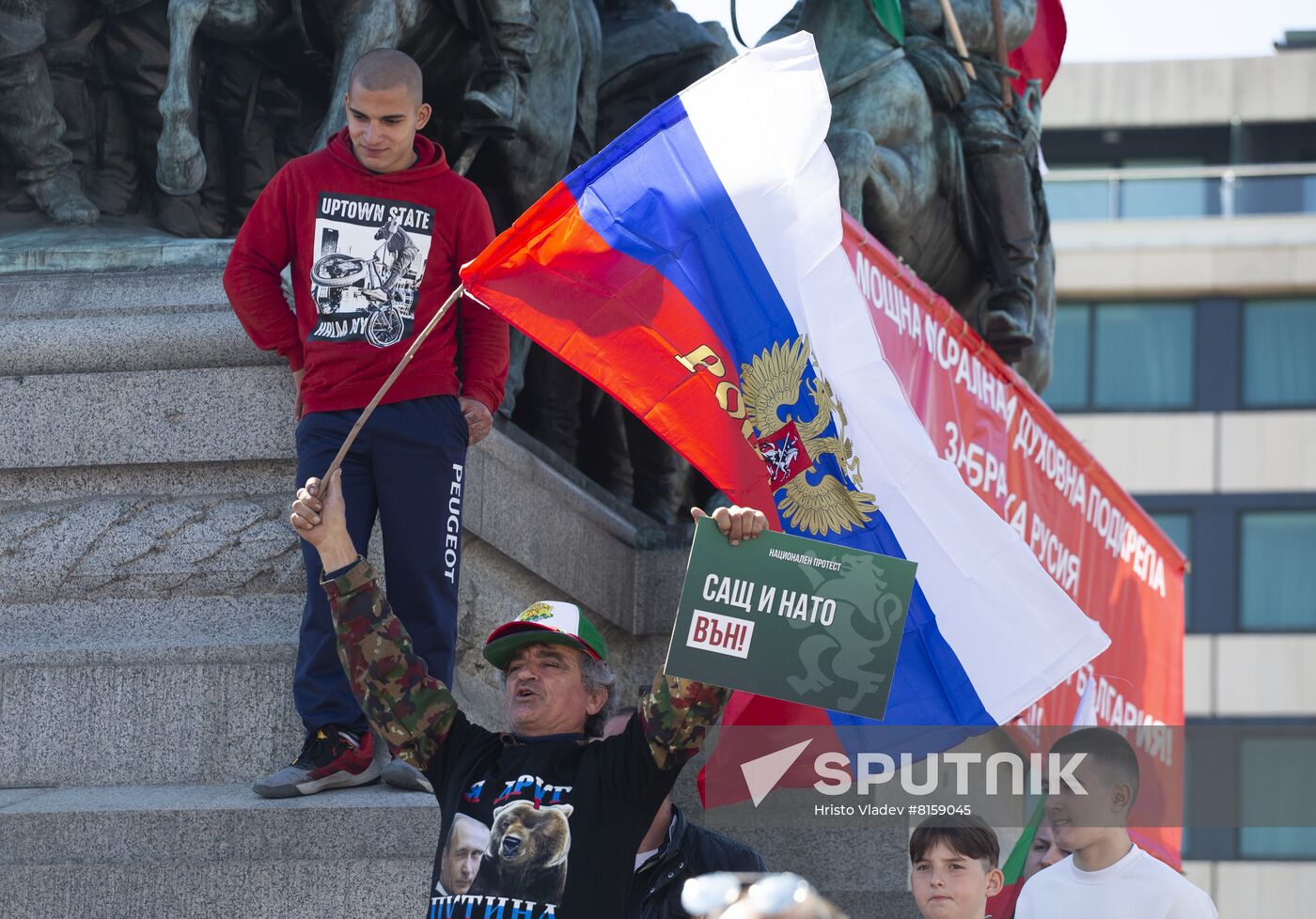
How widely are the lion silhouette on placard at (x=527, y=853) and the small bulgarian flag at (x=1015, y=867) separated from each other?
3788mm

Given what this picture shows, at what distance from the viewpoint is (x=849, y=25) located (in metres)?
13.0

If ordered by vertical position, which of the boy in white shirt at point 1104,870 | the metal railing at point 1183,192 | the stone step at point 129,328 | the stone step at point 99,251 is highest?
the metal railing at point 1183,192

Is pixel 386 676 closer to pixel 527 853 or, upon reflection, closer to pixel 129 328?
pixel 527 853

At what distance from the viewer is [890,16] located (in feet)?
41.9

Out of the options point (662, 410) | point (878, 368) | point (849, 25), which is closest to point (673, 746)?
point (662, 410)

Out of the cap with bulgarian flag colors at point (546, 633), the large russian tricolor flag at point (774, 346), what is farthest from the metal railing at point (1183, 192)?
the cap with bulgarian flag colors at point (546, 633)

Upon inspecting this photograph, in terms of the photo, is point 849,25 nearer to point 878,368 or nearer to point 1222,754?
point 878,368

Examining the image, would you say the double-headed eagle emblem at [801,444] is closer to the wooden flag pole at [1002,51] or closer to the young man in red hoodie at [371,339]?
the young man in red hoodie at [371,339]

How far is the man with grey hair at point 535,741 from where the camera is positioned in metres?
5.50

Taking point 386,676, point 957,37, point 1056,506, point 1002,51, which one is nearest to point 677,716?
point 386,676

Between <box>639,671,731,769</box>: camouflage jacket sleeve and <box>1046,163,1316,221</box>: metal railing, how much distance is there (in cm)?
3763

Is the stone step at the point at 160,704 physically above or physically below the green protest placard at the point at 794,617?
below

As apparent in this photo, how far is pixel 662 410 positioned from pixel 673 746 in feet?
6.50

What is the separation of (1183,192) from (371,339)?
3685 centimetres
